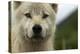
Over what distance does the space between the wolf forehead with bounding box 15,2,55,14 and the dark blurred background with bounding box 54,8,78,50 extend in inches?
8.6

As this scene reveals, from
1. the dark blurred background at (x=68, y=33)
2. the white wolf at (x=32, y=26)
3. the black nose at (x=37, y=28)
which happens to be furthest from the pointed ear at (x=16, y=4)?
the dark blurred background at (x=68, y=33)

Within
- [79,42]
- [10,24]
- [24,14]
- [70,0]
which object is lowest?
[79,42]

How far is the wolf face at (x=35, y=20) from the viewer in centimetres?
171

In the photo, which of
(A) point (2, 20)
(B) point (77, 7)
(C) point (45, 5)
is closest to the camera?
(A) point (2, 20)

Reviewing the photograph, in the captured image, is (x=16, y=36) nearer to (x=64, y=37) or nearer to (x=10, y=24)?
(x=10, y=24)

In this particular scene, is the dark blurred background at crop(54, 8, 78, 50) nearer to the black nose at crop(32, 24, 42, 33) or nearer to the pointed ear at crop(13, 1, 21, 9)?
the black nose at crop(32, 24, 42, 33)

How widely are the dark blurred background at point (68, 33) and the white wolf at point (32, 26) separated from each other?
7cm

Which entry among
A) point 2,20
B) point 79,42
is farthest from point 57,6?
point 2,20

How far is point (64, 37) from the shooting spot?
1869mm

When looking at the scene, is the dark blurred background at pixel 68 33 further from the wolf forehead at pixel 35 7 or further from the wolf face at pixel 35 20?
the wolf forehead at pixel 35 7

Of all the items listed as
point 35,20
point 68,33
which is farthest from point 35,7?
point 68,33

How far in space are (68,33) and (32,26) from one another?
452 mm

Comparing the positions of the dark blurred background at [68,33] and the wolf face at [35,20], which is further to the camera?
the dark blurred background at [68,33]

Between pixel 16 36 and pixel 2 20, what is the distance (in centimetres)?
22
